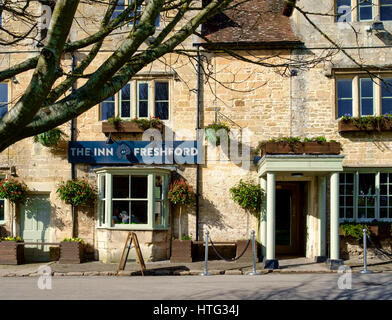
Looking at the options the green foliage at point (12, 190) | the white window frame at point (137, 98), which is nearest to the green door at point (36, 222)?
the green foliage at point (12, 190)

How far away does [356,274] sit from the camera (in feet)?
38.5

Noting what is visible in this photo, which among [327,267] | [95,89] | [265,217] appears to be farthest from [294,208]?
[95,89]

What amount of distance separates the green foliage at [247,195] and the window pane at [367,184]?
3115mm

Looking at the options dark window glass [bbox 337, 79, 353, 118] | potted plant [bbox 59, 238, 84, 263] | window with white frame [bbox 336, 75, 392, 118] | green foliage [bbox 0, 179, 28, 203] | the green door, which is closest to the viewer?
potted plant [bbox 59, 238, 84, 263]

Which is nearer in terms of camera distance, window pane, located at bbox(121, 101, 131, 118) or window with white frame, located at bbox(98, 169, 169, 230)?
window with white frame, located at bbox(98, 169, 169, 230)

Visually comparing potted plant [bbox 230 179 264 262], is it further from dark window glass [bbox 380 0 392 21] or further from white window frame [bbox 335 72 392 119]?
dark window glass [bbox 380 0 392 21]

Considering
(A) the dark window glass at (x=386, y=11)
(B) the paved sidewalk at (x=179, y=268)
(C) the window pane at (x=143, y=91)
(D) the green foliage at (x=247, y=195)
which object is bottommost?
(B) the paved sidewalk at (x=179, y=268)

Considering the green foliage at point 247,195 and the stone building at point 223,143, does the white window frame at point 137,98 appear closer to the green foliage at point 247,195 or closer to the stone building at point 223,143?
the stone building at point 223,143

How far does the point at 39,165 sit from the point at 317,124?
8.64 metres

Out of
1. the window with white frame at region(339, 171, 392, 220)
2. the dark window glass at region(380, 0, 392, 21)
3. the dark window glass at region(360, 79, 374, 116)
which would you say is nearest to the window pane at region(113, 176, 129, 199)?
the window with white frame at region(339, 171, 392, 220)

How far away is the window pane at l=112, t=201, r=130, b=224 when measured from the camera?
14.1m

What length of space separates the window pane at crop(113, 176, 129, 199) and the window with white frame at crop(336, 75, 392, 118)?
677 centimetres

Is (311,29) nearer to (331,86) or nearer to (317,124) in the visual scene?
(331,86)

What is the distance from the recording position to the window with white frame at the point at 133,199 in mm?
13984
